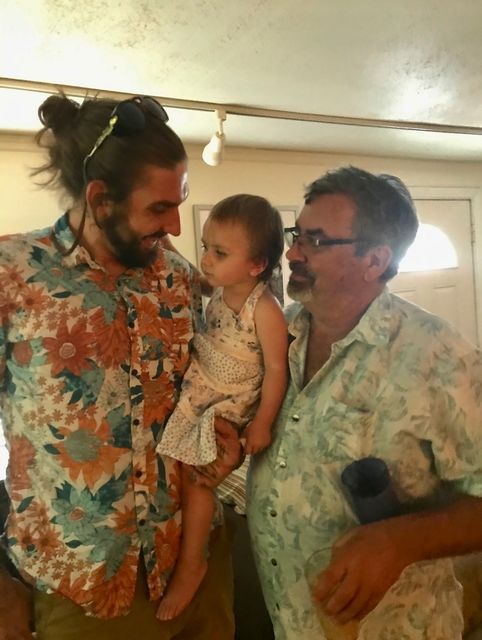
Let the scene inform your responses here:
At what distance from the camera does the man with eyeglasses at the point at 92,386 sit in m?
1.11

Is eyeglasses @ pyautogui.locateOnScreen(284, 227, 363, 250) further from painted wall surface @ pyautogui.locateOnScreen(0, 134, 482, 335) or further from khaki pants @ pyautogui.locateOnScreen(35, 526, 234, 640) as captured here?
painted wall surface @ pyautogui.locateOnScreen(0, 134, 482, 335)

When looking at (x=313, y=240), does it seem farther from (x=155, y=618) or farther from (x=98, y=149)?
(x=155, y=618)

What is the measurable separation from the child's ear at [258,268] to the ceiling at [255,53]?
70cm

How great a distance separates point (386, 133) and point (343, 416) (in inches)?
93.9

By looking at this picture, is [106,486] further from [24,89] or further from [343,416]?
[24,89]

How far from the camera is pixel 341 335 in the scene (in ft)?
4.24

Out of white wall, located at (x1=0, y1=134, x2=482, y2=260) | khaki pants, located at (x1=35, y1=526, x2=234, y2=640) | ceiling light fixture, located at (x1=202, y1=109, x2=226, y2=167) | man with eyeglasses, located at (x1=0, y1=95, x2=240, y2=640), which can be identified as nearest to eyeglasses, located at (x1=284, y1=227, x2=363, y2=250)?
man with eyeglasses, located at (x1=0, y1=95, x2=240, y2=640)

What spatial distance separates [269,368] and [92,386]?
1.23 feet

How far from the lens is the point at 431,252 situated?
15.0ft

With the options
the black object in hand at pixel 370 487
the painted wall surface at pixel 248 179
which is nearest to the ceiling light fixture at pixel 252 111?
the painted wall surface at pixel 248 179

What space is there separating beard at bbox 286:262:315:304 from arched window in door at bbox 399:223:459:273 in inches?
128

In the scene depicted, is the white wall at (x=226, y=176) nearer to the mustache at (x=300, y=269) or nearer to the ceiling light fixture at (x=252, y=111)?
the ceiling light fixture at (x=252, y=111)

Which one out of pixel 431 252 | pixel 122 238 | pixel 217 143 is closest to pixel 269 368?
pixel 122 238

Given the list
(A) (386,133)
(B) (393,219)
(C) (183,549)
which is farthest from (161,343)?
(A) (386,133)
